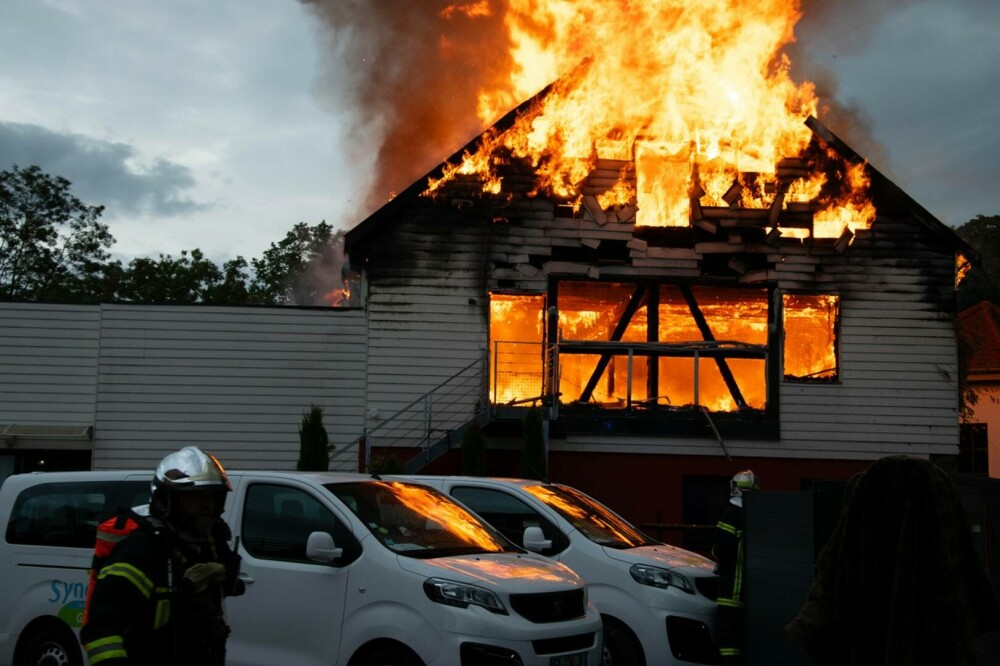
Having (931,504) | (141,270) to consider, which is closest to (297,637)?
(931,504)

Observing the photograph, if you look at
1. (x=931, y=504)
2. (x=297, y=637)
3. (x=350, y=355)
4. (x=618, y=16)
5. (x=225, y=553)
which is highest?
(x=618, y=16)

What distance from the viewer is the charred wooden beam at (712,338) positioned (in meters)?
20.3

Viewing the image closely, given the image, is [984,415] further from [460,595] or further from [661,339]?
[460,595]

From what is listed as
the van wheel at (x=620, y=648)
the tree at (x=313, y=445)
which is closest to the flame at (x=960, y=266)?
the tree at (x=313, y=445)

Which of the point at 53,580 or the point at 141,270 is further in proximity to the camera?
the point at 141,270

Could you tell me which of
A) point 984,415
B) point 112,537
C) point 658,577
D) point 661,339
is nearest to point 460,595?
point 658,577

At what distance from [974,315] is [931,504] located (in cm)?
3208

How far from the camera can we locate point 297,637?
7.85m

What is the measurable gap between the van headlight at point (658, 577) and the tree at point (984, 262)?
35.0 metres

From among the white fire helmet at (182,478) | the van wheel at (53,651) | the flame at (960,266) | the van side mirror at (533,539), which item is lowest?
the van wheel at (53,651)

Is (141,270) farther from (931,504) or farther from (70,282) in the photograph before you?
(931,504)

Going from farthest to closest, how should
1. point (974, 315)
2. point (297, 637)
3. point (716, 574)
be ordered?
point (974, 315), point (716, 574), point (297, 637)

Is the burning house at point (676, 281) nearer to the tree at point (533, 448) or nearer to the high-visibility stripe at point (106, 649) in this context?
the tree at point (533, 448)

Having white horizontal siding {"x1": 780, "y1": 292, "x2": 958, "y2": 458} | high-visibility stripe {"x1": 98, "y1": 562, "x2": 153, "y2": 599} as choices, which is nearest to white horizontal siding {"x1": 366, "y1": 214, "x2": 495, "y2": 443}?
white horizontal siding {"x1": 780, "y1": 292, "x2": 958, "y2": 458}
